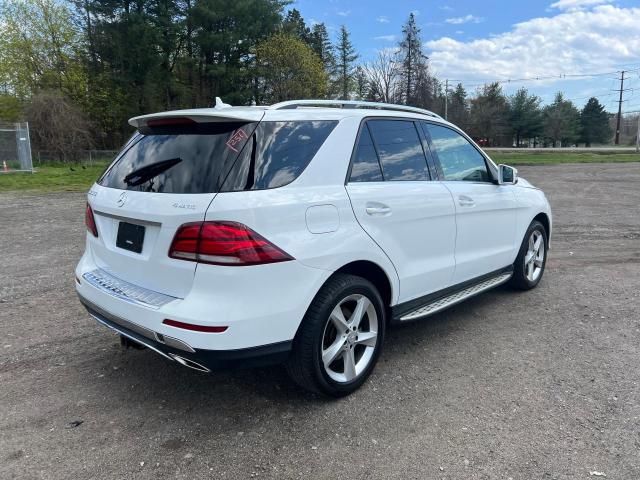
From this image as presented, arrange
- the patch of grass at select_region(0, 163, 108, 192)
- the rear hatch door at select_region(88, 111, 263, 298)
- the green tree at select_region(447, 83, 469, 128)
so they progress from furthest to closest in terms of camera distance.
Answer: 1. the green tree at select_region(447, 83, 469, 128)
2. the patch of grass at select_region(0, 163, 108, 192)
3. the rear hatch door at select_region(88, 111, 263, 298)

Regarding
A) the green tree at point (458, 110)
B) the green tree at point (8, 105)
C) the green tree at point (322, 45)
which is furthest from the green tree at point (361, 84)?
the green tree at point (8, 105)

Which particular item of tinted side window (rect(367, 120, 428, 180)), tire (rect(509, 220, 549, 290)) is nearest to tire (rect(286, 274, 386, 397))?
tinted side window (rect(367, 120, 428, 180))

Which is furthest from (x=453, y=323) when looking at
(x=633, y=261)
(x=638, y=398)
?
(x=633, y=261)

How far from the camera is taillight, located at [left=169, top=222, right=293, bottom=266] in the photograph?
2.52m

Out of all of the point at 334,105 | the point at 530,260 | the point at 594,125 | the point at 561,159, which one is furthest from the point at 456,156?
the point at 594,125

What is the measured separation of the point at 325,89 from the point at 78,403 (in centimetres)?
4206

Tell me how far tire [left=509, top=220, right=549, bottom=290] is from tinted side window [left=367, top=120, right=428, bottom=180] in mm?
1938

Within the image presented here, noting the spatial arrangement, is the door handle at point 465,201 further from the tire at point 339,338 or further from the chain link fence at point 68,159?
the chain link fence at point 68,159

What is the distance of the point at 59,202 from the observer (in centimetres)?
1303

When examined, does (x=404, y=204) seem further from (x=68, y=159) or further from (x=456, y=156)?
(x=68, y=159)

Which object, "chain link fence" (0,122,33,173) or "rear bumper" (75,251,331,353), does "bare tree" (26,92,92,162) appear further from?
"rear bumper" (75,251,331,353)

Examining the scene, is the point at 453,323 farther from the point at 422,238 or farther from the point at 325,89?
the point at 325,89

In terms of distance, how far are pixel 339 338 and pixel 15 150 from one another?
23.8 m

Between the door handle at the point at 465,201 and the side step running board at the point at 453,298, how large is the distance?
724mm
